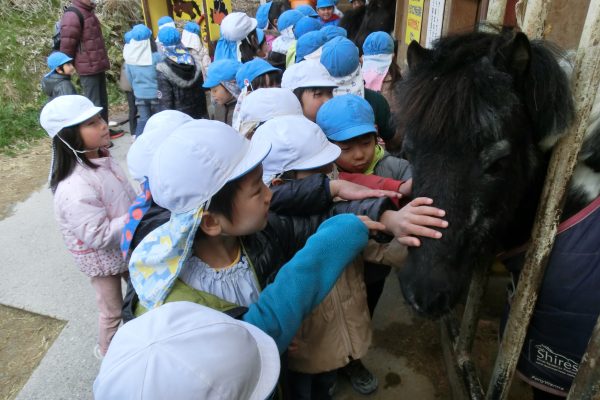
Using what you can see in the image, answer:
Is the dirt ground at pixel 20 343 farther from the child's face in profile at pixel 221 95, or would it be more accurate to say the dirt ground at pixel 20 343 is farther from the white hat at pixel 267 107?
the child's face in profile at pixel 221 95

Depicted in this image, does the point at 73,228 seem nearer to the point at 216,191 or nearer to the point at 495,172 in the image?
the point at 216,191

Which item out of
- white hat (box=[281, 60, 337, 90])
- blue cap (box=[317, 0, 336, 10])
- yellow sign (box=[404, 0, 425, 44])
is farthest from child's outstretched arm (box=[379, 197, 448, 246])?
blue cap (box=[317, 0, 336, 10])

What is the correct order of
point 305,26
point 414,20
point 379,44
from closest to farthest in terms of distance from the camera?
point 379,44 → point 414,20 → point 305,26

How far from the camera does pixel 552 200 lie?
4.80 feet

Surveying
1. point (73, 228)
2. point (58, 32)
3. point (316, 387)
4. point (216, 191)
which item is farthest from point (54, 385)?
point (58, 32)

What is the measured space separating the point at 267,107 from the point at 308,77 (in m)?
0.70

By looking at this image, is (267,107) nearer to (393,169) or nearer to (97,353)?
(393,169)

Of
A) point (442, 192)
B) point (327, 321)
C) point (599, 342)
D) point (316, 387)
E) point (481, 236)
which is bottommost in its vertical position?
point (316, 387)

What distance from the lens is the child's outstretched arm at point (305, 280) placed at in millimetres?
1315

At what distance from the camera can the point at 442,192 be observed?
4.78 feet

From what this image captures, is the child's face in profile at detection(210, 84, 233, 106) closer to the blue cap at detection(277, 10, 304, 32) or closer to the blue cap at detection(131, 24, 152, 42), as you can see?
the blue cap at detection(277, 10, 304, 32)

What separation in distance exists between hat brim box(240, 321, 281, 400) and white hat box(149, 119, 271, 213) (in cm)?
44

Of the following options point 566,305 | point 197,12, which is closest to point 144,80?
point 197,12

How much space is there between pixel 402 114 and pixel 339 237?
1.99ft
